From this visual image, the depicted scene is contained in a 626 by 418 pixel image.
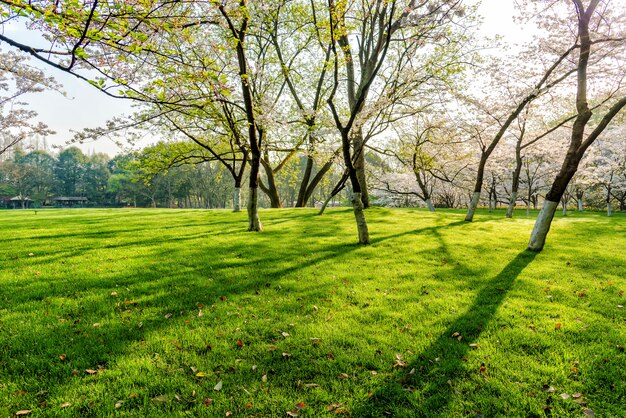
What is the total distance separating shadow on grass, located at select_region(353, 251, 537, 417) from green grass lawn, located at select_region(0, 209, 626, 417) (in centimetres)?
2

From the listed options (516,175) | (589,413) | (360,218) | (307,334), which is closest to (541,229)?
(360,218)

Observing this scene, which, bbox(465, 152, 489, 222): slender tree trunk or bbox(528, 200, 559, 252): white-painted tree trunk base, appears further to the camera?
bbox(465, 152, 489, 222): slender tree trunk

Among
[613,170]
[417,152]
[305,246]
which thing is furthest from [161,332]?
[613,170]

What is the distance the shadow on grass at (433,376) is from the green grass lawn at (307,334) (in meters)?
0.02

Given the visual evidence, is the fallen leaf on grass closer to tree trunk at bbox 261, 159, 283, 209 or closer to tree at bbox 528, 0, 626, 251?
tree at bbox 528, 0, 626, 251

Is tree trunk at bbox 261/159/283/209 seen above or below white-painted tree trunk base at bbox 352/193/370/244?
above

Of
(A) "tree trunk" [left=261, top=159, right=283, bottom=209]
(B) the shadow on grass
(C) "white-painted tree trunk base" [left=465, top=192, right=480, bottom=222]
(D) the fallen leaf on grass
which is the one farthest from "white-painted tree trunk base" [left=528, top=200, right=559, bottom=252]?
(A) "tree trunk" [left=261, top=159, right=283, bottom=209]

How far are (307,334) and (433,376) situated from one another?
6.31ft

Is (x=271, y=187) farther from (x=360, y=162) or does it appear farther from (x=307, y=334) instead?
(x=307, y=334)

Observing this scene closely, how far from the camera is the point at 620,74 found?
1330cm

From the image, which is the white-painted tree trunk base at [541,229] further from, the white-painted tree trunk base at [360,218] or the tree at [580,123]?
the white-painted tree trunk base at [360,218]

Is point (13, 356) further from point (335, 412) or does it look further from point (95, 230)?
point (95, 230)

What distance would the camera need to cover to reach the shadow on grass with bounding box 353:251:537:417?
349 cm

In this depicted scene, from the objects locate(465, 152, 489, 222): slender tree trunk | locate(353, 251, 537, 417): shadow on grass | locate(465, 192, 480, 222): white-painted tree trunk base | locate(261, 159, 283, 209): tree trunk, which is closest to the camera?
locate(353, 251, 537, 417): shadow on grass
